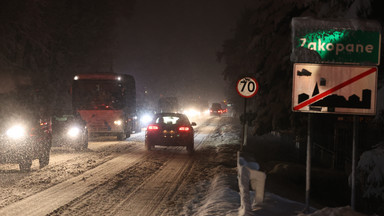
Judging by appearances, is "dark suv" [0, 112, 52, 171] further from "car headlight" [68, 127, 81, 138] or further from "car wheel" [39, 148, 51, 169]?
"car headlight" [68, 127, 81, 138]

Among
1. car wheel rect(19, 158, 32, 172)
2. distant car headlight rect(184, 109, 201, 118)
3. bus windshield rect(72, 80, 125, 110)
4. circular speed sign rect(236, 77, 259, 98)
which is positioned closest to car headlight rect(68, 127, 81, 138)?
bus windshield rect(72, 80, 125, 110)

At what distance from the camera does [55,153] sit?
723 inches

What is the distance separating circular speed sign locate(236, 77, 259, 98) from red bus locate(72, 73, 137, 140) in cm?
1490

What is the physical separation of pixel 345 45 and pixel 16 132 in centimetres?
989

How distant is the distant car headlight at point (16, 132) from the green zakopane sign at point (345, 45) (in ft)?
30.4

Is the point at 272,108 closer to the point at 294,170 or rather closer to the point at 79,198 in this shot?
the point at 294,170

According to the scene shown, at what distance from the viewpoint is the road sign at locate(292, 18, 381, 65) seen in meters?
6.23

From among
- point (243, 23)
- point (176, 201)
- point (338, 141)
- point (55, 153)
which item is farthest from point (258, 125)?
point (243, 23)

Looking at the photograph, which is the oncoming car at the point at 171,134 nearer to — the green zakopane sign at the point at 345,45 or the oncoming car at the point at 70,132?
the oncoming car at the point at 70,132

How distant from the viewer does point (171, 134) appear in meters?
19.3

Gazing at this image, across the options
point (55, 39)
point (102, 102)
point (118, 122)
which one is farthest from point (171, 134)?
point (55, 39)

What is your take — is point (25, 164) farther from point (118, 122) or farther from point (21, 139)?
point (118, 122)

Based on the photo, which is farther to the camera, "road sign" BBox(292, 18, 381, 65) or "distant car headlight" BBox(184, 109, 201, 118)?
"distant car headlight" BBox(184, 109, 201, 118)

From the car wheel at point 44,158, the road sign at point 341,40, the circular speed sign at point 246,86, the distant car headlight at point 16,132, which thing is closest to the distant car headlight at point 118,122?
the car wheel at point 44,158
